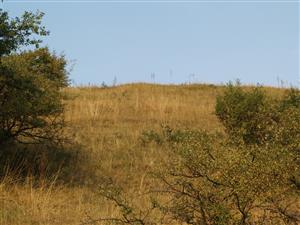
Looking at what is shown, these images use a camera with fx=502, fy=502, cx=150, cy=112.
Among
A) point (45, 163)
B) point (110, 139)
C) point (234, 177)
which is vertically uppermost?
point (234, 177)

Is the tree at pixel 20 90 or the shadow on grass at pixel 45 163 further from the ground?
the tree at pixel 20 90

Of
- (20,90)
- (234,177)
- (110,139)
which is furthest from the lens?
(110,139)

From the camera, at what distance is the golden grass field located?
8609 mm

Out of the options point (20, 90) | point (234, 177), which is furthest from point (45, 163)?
point (234, 177)

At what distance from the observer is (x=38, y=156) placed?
12.6m

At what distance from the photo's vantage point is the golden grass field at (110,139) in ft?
28.2

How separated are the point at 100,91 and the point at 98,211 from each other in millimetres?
14950

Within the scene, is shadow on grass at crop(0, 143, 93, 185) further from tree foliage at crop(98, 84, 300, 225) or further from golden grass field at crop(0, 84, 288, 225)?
tree foliage at crop(98, 84, 300, 225)

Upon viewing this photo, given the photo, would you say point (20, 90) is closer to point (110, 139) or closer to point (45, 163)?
point (45, 163)

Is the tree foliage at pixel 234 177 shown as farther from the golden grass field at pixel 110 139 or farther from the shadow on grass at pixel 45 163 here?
the shadow on grass at pixel 45 163

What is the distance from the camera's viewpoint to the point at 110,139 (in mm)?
15180

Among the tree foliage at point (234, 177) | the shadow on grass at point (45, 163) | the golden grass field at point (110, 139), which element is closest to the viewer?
the tree foliage at point (234, 177)

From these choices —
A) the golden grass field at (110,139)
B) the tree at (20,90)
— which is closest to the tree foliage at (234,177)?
the golden grass field at (110,139)

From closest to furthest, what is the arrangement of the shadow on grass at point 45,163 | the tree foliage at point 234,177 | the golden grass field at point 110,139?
the tree foliage at point 234,177 → the golden grass field at point 110,139 → the shadow on grass at point 45,163
